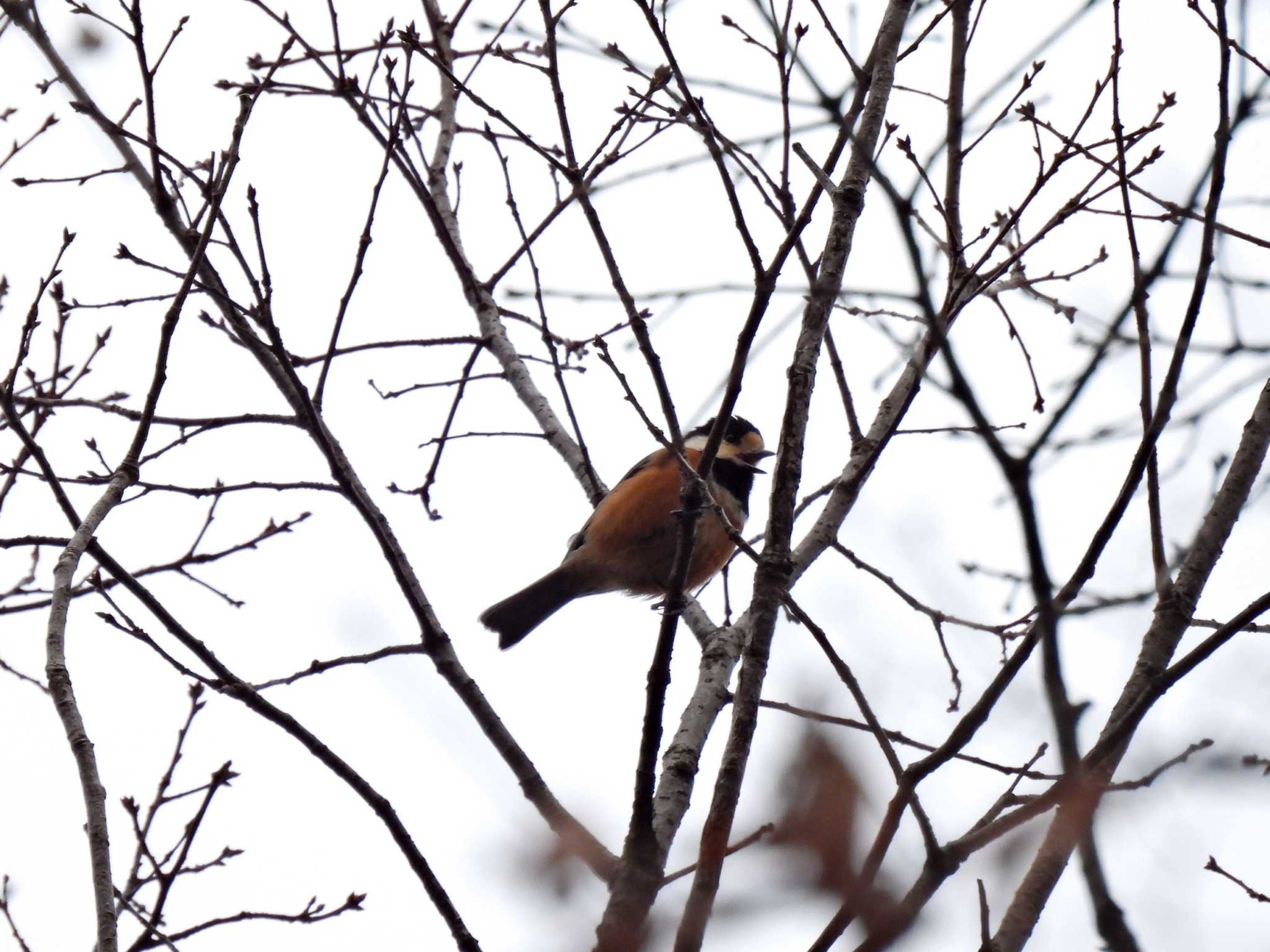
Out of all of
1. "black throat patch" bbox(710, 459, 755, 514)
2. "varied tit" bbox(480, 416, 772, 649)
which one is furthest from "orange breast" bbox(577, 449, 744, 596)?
"black throat patch" bbox(710, 459, 755, 514)

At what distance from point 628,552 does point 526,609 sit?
59cm

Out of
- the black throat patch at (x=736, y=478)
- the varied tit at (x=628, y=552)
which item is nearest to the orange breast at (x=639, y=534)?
the varied tit at (x=628, y=552)

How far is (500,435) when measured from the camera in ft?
17.5

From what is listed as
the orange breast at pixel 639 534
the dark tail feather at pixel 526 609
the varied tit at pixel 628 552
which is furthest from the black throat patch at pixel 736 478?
the dark tail feather at pixel 526 609

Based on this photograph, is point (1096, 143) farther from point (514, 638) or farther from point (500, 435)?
point (514, 638)

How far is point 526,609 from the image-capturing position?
674cm

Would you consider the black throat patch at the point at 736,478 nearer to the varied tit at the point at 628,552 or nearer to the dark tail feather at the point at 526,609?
the varied tit at the point at 628,552

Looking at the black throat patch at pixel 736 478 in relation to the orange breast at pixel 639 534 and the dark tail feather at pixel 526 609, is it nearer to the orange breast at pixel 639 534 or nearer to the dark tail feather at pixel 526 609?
the orange breast at pixel 639 534

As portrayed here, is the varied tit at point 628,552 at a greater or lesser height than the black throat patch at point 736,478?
lesser

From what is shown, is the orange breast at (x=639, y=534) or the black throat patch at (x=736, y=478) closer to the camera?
the orange breast at (x=639, y=534)

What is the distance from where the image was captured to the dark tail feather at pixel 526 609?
669 cm

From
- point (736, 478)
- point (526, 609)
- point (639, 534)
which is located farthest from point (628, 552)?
point (736, 478)

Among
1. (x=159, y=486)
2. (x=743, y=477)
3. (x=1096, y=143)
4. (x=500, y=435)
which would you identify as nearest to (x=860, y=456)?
(x=1096, y=143)

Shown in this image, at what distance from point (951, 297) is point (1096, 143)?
821 mm
